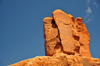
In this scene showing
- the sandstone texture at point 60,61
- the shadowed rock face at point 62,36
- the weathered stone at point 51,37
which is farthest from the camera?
the weathered stone at point 51,37

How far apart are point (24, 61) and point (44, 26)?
7365mm

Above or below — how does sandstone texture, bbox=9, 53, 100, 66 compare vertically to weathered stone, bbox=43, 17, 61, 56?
below

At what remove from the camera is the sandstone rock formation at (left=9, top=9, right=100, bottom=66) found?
26469mm

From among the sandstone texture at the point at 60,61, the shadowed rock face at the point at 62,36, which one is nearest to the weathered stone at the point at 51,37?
the shadowed rock face at the point at 62,36

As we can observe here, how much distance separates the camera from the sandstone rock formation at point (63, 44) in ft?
86.8

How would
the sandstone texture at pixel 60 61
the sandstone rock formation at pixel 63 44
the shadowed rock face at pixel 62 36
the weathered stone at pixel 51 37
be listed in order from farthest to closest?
the weathered stone at pixel 51 37 → the shadowed rock face at pixel 62 36 → the sandstone rock formation at pixel 63 44 → the sandstone texture at pixel 60 61

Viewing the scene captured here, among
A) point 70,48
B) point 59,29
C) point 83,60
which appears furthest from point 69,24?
point 83,60

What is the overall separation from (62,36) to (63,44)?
1319 mm

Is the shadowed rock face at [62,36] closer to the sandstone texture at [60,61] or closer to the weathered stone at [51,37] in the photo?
the weathered stone at [51,37]

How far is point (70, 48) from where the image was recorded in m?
30.0

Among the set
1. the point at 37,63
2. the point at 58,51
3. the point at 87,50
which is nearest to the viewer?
the point at 37,63

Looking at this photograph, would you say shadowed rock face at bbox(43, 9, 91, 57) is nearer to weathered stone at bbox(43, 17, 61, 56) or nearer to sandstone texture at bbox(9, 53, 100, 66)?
weathered stone at bbox(43, 17, 61, 56)

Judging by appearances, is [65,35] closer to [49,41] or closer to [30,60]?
[49,41]

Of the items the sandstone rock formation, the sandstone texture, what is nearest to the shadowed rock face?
the sandstone rock formation
